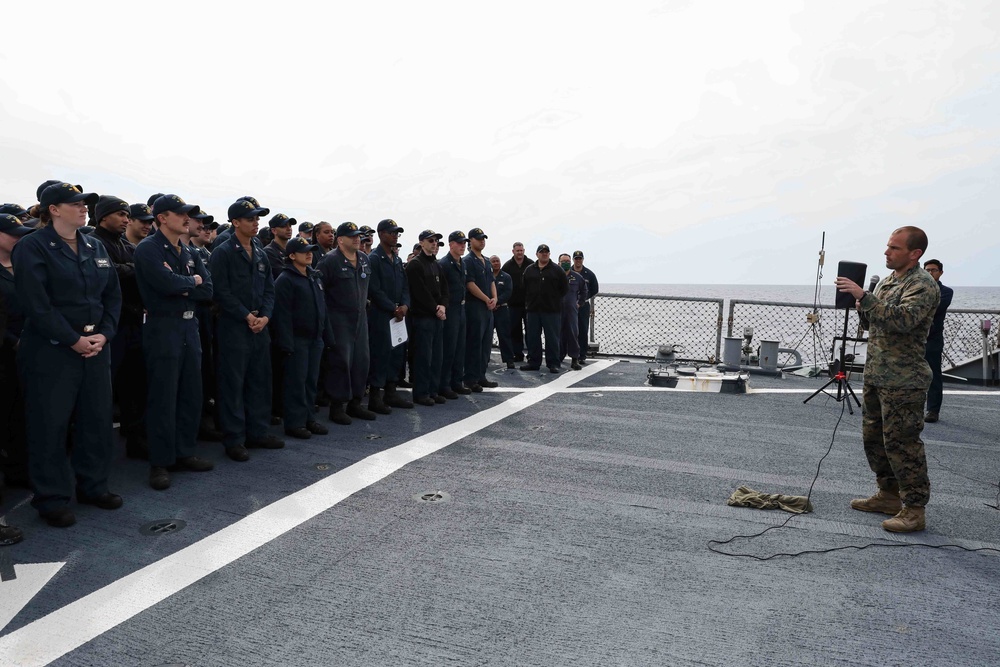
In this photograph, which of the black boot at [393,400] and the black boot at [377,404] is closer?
the black boot at [377,404]

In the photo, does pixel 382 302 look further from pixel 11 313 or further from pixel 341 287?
pixel 11 313

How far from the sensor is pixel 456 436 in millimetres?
6172

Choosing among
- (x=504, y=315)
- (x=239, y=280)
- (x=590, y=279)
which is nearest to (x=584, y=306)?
(x=590, y=279)

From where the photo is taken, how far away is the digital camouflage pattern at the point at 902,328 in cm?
394

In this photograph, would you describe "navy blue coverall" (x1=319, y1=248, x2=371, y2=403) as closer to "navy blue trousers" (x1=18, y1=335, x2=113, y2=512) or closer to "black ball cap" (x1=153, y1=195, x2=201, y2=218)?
"black ball cap" (x1=153, y1=195, x2=201, y2=218)

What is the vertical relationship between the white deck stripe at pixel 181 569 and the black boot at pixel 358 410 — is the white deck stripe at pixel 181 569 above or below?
below

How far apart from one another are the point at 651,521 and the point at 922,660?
167 centimetres

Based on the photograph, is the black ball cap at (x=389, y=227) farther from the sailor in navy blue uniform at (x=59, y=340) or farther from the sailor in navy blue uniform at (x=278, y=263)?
the sailor in navy blue uniform at (x=59, y=340)

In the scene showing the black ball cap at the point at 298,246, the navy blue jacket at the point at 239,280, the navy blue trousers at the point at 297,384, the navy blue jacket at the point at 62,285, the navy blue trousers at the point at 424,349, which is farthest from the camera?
the navy blue trousers at the point at 424,349

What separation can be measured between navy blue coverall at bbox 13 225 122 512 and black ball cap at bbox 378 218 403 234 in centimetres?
329

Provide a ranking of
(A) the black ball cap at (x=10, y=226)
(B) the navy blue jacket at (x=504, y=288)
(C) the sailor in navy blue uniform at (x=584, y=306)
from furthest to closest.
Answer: (C) the sailor in navy blue uniform at (x=584, y=306) → (B) the navy blue jacket at (x=504, y=288) → (A) the black ball cap at (x=10, y=226)

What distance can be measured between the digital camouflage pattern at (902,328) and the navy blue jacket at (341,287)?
178 inches

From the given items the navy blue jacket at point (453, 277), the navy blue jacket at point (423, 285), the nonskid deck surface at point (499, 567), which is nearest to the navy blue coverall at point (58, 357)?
the nonskid deck surface at point (499, 567)

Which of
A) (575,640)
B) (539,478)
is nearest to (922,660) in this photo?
(575,640)
